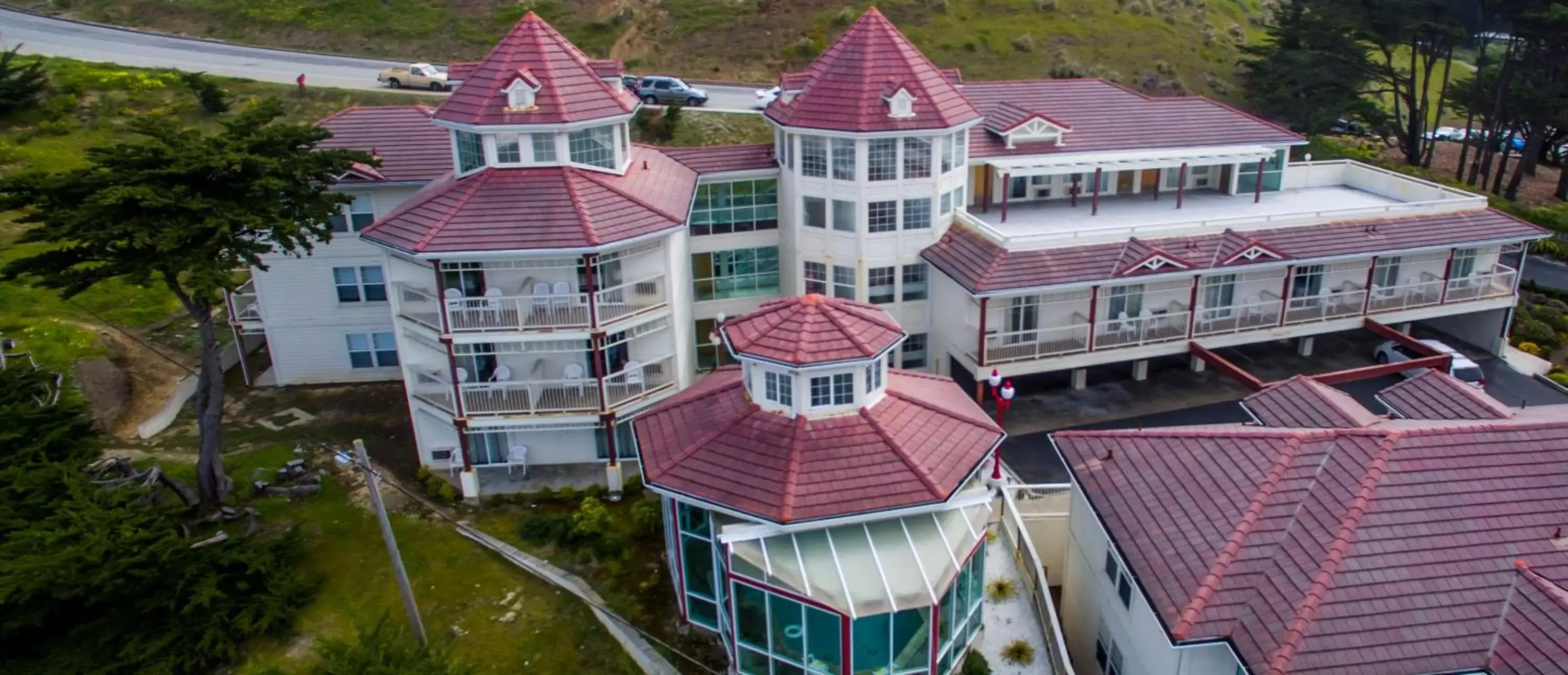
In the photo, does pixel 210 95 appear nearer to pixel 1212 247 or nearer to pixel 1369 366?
pixel 1212 247

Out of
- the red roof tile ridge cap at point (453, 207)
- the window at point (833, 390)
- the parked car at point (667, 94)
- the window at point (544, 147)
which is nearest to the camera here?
the window at point (833, 390)

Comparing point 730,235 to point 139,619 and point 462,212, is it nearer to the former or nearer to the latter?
point 462,212

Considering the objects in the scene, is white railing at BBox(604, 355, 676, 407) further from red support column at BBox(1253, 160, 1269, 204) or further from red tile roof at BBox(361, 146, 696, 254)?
red support column at BBox(1253, 160, 1269, 204)

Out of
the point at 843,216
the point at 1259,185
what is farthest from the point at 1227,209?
the point at 843,216

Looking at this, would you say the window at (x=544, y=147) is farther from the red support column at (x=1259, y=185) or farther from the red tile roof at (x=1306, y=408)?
the red support column at (x=1259, y=185)

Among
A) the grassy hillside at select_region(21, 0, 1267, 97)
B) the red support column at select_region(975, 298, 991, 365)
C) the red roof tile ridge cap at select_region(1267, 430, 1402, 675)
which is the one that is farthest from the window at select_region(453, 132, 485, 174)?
the grassy hillside at select_region(21, 0, 1267, 97)

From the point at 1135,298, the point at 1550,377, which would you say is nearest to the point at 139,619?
the point at 1135,298

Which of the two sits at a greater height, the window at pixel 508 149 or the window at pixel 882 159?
the window at pixel 508 149

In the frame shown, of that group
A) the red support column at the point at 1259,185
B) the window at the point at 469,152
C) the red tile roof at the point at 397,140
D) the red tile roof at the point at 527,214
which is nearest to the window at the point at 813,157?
the red tile roof at the point at 527,214
